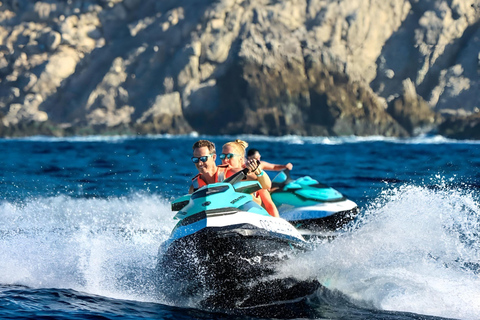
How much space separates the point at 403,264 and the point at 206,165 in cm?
220

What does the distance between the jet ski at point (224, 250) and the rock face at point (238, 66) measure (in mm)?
46821

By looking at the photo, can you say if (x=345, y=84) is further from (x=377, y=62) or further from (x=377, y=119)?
(x=377, y=62)

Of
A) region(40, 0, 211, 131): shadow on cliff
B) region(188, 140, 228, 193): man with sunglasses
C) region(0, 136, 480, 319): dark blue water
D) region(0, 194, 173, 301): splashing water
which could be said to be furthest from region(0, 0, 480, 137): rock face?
region(188, 140, 228, 193): man with sunglasses

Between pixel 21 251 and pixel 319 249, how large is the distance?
3430mm

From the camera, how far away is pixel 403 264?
659 centimetres

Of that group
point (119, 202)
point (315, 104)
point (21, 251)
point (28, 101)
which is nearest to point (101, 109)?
point (28, 101)

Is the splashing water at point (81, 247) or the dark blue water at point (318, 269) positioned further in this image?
the splashing water at point (81, 247)

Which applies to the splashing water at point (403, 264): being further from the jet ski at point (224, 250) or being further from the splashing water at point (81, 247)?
the splashing water at point (81, 247)

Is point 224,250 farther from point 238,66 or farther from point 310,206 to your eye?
point 238,66

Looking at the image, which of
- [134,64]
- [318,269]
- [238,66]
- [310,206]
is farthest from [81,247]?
[134,64]

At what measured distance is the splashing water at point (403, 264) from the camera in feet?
19.4

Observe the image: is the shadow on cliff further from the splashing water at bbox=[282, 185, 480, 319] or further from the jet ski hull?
the jet ski hull

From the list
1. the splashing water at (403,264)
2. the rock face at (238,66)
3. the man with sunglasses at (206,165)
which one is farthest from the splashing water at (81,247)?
the rock face at (238,66)

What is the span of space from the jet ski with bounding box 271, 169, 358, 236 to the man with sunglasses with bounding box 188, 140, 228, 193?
10.0ft
